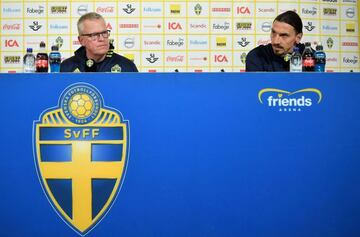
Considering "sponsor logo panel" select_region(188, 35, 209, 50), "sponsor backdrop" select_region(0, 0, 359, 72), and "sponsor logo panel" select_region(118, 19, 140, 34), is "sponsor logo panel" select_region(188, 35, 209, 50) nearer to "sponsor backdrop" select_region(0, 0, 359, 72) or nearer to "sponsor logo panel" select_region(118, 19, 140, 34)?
"sponsor backdrop" select_region(0, 0, 359, 72)

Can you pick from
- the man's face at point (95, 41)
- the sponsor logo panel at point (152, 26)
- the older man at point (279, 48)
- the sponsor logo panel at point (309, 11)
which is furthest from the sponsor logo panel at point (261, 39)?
the man's face at point (95, 41)

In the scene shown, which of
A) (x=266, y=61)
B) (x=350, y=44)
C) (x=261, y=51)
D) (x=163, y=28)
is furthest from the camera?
(x=350, y=44)

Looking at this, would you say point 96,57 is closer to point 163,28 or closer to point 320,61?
point 320,61

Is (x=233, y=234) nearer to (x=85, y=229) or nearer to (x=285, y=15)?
(x=85, y=229)

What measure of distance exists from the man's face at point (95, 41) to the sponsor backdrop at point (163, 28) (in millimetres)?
1524

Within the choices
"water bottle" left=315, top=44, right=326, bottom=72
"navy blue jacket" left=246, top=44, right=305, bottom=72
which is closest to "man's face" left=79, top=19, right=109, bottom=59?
"navy blue jacket" left=246, top=44, right=305, bottom=72

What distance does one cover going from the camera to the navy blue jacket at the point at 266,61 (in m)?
2.75

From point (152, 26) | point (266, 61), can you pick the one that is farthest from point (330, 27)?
point (266, 61)

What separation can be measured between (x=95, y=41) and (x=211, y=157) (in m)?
1.38

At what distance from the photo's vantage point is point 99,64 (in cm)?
294

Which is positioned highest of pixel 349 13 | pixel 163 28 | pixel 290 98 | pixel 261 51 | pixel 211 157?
pixel 349 13

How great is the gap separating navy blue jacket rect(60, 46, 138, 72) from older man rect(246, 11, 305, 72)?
80 centimetres

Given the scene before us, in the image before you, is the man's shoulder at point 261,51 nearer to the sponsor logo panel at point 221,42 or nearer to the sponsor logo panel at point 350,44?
the sponsor logo panel at point 221,42

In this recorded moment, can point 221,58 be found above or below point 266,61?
above
